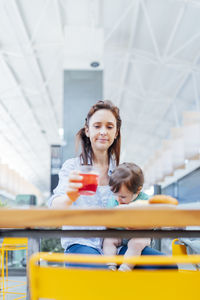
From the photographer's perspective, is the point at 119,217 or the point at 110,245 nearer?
the point at 119,217

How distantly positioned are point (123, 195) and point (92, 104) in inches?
209

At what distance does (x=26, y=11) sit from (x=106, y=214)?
7.65m

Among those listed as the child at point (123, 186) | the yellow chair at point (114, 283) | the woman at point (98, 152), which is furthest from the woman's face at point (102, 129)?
the yellow chair at point (114, 283)

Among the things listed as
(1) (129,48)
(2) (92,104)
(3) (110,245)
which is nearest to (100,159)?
(3) (110,245)

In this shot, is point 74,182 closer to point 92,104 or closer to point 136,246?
point 136,246

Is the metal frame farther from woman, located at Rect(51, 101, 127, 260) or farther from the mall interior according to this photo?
woman, located at Rect(51, 101, 127, 260)

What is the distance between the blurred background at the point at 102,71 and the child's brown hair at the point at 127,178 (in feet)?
5.21

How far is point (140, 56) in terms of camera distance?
945 centimetres

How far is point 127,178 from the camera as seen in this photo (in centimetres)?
133

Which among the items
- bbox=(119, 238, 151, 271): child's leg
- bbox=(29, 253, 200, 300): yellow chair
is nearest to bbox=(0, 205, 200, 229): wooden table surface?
bbox=(29, 253, 200, 300): yellow chair

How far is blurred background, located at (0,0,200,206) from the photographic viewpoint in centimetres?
643

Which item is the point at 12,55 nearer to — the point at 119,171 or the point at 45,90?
the point at 45,90

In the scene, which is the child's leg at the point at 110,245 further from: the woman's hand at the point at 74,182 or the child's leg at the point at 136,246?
the woman's hand at the point at 74,182

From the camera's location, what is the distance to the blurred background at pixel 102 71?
21.1ft
